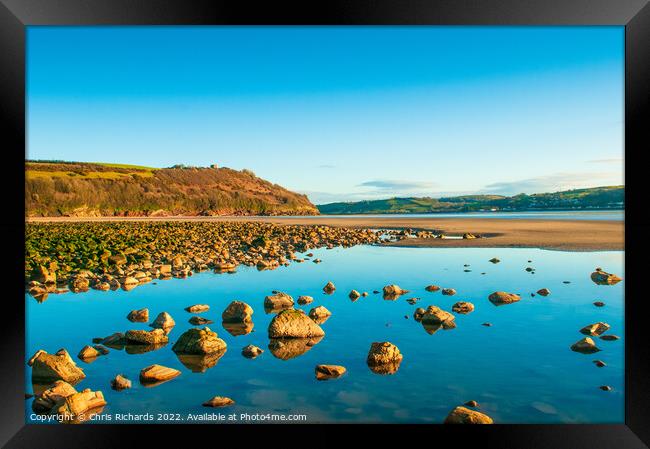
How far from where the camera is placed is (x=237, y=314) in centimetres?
968

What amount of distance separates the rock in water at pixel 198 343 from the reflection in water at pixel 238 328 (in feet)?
3.25

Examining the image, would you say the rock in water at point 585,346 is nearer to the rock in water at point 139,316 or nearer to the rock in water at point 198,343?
the rock in water at point 198,343

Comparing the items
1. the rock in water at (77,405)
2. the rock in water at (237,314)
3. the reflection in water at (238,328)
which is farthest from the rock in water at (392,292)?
the rock in water at (77,405)

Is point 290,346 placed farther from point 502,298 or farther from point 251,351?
point 502,298

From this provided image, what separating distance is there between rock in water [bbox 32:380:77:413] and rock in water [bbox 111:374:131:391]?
527 millimetres

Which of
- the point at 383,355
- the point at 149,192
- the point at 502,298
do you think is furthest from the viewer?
the point at 149,192

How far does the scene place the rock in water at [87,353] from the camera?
7.40 metres

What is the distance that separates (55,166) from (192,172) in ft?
142

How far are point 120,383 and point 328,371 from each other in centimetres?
285

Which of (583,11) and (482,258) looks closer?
(583,11)

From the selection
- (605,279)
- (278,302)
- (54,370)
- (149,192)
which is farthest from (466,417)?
(149,192)
